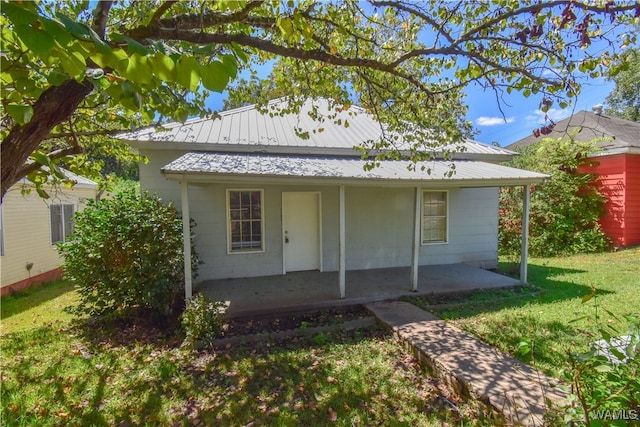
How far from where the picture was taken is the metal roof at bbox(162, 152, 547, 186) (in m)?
5.33

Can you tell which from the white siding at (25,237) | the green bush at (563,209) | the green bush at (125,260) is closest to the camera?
the green bush at (125,260)

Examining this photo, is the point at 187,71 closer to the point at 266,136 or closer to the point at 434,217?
the point at 266,136

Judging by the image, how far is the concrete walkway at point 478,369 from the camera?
9.80 feet

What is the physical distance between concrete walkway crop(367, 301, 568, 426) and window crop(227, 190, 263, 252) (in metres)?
3.90

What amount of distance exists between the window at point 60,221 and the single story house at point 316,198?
5.76 m

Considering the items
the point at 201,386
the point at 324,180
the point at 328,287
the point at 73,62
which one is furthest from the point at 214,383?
the point at 73,62

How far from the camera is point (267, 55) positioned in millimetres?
4844

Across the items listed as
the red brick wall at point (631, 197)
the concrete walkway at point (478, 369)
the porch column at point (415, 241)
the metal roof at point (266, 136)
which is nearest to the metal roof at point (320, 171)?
the metal roof at point (266, 136)

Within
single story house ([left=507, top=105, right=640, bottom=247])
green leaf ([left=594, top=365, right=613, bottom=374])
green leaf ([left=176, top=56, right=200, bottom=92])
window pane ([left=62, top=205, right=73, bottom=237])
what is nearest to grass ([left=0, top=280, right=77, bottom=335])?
window pane ([left=62, top=205, right=73, bottom=237])

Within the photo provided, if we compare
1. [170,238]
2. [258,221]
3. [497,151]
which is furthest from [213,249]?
[497,151]

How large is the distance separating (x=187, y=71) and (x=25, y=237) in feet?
36.3

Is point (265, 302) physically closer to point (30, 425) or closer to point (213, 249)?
point (213, 249)

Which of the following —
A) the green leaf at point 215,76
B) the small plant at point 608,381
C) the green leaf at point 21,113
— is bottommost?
the small plant at point 608,381

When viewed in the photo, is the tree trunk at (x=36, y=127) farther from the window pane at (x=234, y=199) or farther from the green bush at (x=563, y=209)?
the green bush at (x=563, y=209)
